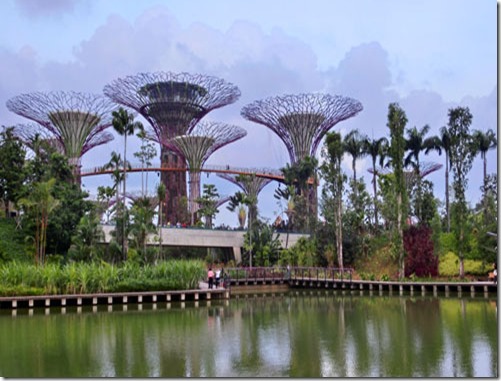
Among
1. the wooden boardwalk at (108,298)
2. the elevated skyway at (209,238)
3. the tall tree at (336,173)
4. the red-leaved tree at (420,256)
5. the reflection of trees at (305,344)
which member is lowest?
the reflection of trees at (305,344)

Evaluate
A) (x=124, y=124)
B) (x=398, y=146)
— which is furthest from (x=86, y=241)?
(x=398, y=146)

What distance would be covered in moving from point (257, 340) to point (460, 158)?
19744 millimetres

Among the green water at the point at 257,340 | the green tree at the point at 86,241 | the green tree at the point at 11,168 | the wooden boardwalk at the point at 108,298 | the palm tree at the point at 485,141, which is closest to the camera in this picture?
the green water at the point at 257,340

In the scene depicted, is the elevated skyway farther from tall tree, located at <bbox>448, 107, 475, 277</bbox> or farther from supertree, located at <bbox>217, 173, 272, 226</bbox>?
tall tree, located at <bbox>448, 107, 475, 277</bbox>

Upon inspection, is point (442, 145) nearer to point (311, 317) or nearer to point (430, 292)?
point (430, 292)

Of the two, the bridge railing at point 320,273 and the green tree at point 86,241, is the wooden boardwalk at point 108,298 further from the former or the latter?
the bridge railing at point 320,273

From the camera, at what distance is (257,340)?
53.8ft

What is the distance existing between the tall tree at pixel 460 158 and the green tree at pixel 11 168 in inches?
1008

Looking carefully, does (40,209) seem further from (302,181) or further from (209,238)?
(302,181)

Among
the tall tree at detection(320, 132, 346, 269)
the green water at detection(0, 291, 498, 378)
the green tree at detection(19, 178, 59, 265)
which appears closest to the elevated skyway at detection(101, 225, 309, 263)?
the tall tree at detection(320, 132, 346, 269)

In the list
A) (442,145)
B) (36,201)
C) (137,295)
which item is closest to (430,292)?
(137,295)

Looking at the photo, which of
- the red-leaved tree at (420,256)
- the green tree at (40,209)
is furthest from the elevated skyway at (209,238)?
the red-leaved tree at (420,256)

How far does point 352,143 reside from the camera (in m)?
44.4

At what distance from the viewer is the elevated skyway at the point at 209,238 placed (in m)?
44.2
